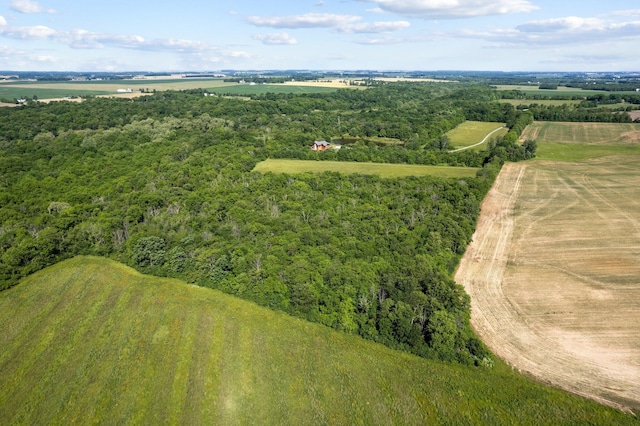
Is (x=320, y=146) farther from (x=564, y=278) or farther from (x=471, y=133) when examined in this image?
(x=564, y=278)

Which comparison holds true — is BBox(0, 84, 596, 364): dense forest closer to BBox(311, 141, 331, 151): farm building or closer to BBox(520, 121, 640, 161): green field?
BBox(311, 141, 331, 151): farm building

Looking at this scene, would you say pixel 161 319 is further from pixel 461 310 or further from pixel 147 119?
pixel 147 119

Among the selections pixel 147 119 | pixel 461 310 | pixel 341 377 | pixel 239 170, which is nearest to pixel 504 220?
pixel 461 310

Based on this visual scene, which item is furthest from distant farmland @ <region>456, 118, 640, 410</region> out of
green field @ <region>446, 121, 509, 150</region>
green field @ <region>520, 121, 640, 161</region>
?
green field @ <region>446, 121, 509, 150</region>

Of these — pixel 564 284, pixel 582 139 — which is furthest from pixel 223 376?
pixel 582 139

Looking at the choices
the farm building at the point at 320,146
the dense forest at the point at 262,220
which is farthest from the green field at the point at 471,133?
the farm building at the point at 320,146

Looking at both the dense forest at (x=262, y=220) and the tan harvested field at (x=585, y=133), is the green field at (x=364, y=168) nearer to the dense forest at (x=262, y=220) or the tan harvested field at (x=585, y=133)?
the dense forest at (x=262, y=220)
